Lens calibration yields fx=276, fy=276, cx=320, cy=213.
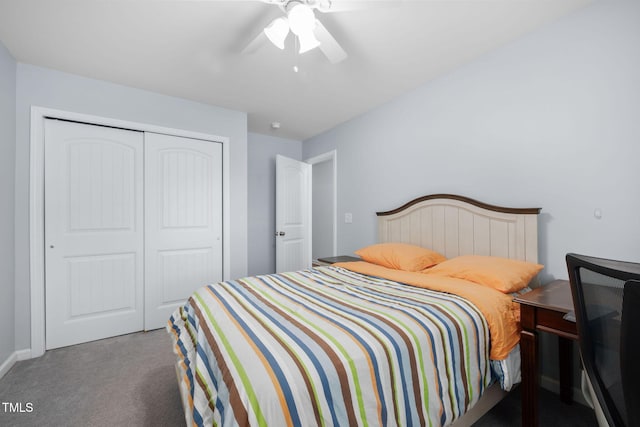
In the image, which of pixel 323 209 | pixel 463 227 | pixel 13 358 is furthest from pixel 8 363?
pixel 323 209

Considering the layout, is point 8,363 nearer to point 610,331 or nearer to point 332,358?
point 332,358

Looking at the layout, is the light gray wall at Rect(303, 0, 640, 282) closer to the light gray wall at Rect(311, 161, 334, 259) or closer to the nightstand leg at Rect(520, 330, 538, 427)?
the nightstand leg at Rect(520, 330, 538, 427)

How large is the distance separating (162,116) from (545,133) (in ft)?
11.0

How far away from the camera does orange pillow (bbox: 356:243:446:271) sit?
2.23 metres

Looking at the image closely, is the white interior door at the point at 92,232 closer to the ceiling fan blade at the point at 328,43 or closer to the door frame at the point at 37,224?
the door frame at the point at 37,224

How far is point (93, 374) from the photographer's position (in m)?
2.02

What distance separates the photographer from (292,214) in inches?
165

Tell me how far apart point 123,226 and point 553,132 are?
3653mm

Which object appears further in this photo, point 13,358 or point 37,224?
point 37,224

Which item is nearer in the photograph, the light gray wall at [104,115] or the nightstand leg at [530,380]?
the nightstand leg at [530,380]

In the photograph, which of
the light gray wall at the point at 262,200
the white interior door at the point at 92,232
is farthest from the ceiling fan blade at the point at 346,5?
the light gray wall at the point at 262,200

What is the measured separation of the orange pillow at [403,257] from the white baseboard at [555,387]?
1.01m

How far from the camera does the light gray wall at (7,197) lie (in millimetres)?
2027

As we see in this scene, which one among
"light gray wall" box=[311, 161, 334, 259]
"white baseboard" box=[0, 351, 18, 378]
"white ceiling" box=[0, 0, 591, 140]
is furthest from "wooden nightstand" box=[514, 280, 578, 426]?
"light gray wall" box=[311, 161, 334, 259]
